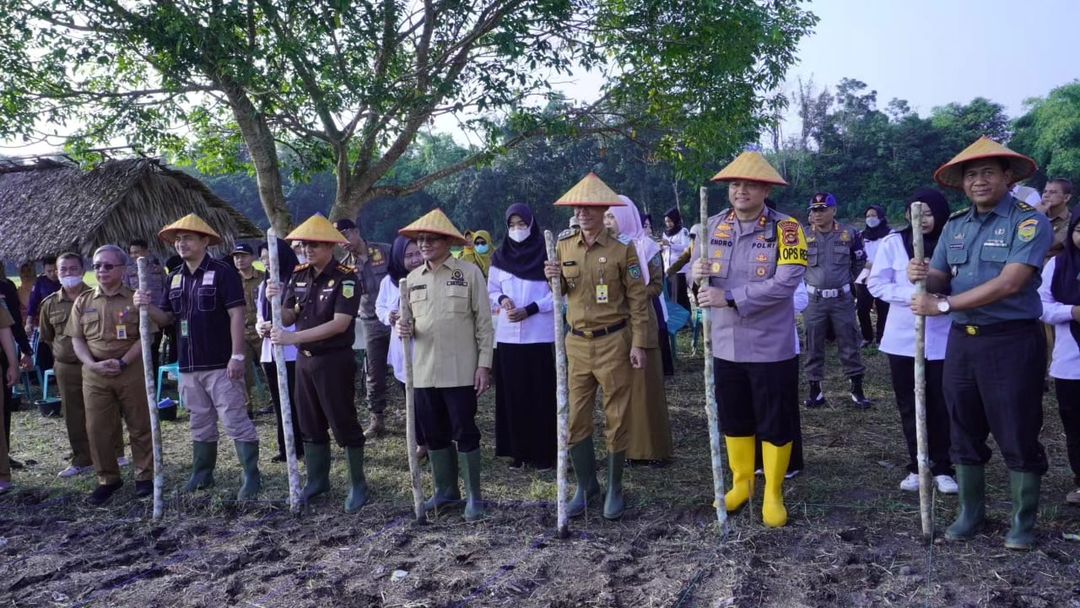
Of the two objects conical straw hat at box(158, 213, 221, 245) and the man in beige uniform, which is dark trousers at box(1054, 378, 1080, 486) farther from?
conical straw hat at box(158, 213, 221, 245)

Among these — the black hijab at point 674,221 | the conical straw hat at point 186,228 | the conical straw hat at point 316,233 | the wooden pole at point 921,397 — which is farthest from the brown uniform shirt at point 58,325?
the black hijab at point 674,221

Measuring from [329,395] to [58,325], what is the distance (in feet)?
9.81

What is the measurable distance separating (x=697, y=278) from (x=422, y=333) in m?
1.69

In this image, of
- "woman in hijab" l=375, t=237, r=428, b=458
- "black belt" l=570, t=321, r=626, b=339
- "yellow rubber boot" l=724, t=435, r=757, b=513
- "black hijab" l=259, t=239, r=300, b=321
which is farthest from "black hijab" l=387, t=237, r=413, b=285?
"yellow rubber boot" l=724, t=435, r=757, b=513

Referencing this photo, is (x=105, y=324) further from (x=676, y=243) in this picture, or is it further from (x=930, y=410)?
(x=676, y=243)

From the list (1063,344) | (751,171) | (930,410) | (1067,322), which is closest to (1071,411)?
(1063,344)

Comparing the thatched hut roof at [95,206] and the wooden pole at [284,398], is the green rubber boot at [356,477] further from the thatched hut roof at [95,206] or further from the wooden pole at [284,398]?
the thatched hut roof at [95,206]

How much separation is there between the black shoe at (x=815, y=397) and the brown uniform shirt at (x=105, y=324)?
230 inches

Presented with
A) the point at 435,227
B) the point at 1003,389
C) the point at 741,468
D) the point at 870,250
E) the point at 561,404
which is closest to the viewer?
the point at 1003,389

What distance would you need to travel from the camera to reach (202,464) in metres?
5.91

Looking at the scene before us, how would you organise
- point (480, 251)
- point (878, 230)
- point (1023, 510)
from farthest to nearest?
point (878, 230) < point (480, 251) < point (1023, 510)

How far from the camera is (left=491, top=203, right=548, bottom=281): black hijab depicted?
5.87m

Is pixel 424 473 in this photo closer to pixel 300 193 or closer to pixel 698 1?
pixel 698 1

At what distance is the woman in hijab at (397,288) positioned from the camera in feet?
20.5
